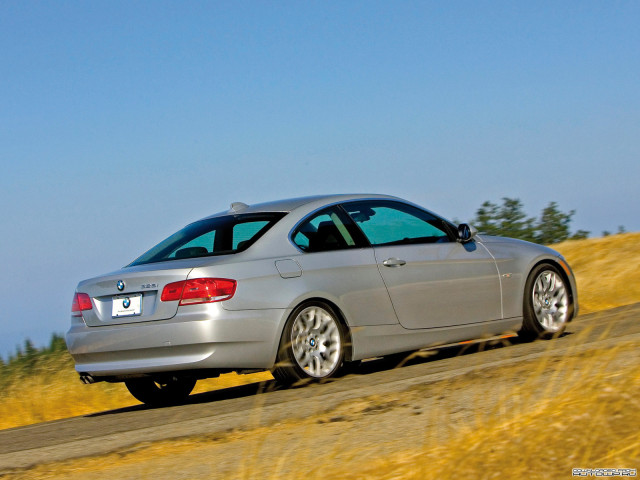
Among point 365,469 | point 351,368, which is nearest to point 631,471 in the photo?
point 365,469

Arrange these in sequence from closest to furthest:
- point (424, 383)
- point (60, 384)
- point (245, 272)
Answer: point (424, 383), point (245, 272), point (60, 384)

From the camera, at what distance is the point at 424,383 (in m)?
6.98

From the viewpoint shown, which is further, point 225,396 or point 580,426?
point 225,396

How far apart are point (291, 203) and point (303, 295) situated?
1.06 m

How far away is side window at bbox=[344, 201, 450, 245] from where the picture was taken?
8.84 metres

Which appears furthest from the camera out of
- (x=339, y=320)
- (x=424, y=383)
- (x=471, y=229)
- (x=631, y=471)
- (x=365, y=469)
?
(x=471, y=229)

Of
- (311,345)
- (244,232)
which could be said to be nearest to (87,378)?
(244,232)

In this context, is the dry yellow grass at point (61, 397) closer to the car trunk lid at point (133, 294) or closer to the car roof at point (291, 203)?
the car roof at point (291, 203)

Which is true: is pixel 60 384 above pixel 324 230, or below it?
below

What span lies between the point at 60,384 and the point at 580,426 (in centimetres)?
861

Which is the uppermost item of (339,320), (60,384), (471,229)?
(471,229)

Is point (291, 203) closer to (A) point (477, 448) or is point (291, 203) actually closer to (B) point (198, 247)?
(B) point (198, 247)

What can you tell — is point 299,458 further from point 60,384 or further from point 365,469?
point 60,384

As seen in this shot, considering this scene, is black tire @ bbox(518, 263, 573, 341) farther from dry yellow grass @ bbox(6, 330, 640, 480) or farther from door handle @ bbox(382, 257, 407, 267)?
dry yellow grass @ bbox(6, 330, 640, 480)
